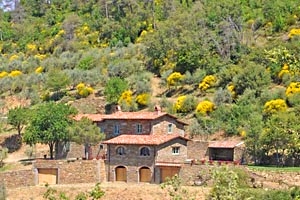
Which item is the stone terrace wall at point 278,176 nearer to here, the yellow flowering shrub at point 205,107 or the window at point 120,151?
the window at point 120,151

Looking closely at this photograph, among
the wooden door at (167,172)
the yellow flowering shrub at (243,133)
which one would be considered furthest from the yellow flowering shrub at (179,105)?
the wooden door at (167,172)

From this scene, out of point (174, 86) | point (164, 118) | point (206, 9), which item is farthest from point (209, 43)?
point (164, 118)

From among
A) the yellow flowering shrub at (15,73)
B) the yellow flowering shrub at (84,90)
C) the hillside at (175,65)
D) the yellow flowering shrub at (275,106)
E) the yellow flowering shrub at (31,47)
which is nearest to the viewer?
the yellow flowering shrub at (275,106)

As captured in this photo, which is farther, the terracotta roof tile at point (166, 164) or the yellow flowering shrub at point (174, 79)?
the yellow flowering shrub at point (174, 79)

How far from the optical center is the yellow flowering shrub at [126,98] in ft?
201

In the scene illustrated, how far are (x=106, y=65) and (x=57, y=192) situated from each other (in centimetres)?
3410

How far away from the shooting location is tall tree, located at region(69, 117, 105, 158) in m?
49.3

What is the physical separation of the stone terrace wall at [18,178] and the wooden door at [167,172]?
9.72 m

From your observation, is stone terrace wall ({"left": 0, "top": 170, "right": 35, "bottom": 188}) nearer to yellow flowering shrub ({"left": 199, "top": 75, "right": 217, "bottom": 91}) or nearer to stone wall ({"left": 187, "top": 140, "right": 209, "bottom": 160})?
stone wall ({"left": 187, "top": 140, "right": 209, "bottom": 160})

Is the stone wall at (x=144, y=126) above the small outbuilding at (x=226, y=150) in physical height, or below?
above

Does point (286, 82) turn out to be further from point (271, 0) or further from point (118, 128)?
point (271, 0)

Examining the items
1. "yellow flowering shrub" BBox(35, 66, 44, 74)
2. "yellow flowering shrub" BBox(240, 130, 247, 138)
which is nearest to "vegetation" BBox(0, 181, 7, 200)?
"yellow flowering shrub" BBox(240, 130, 247, 138)

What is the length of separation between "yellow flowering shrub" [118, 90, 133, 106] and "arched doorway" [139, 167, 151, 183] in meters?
14.4

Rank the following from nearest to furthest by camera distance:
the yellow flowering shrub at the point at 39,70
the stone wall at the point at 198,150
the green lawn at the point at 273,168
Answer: the green lawn at the point at 273,168, the stone wall at the point at 198,150, the yellow flowering shrub at the point at 39,70
